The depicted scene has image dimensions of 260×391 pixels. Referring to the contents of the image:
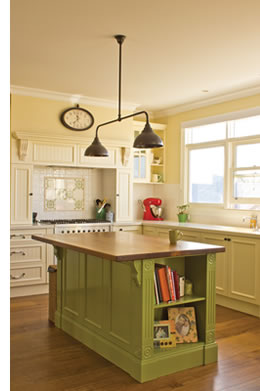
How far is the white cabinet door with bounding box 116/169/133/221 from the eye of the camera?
6219 mm

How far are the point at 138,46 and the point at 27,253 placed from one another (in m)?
3.01

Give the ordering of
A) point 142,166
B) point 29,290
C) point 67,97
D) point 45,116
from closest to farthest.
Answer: point 29,290 → point 45,116 → point 67,97 → point 142,166

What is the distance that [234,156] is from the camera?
566 cm

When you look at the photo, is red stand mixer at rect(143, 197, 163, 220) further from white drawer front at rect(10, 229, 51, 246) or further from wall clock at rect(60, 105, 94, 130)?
white drawer front at rect(10, 229, 51, 246)

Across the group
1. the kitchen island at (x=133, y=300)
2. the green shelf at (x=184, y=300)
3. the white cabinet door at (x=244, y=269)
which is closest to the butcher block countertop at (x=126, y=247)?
the kitchen island at (x=133, y=300)

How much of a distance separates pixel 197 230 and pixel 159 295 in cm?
226

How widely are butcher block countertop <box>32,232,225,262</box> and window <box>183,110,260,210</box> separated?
2105mm

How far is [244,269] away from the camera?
461 centimetres

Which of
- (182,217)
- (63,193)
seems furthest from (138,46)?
(182,217)

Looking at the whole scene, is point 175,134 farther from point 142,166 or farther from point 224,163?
point 224,163

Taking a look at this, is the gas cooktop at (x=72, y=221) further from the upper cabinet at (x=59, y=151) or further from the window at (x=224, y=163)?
the window at (x=224, y=163)

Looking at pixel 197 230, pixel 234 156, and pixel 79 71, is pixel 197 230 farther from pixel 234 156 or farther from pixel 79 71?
pixel 79 71

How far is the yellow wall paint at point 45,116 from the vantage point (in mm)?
5418

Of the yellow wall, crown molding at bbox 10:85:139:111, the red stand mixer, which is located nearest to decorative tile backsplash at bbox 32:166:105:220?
the red stand mixer
